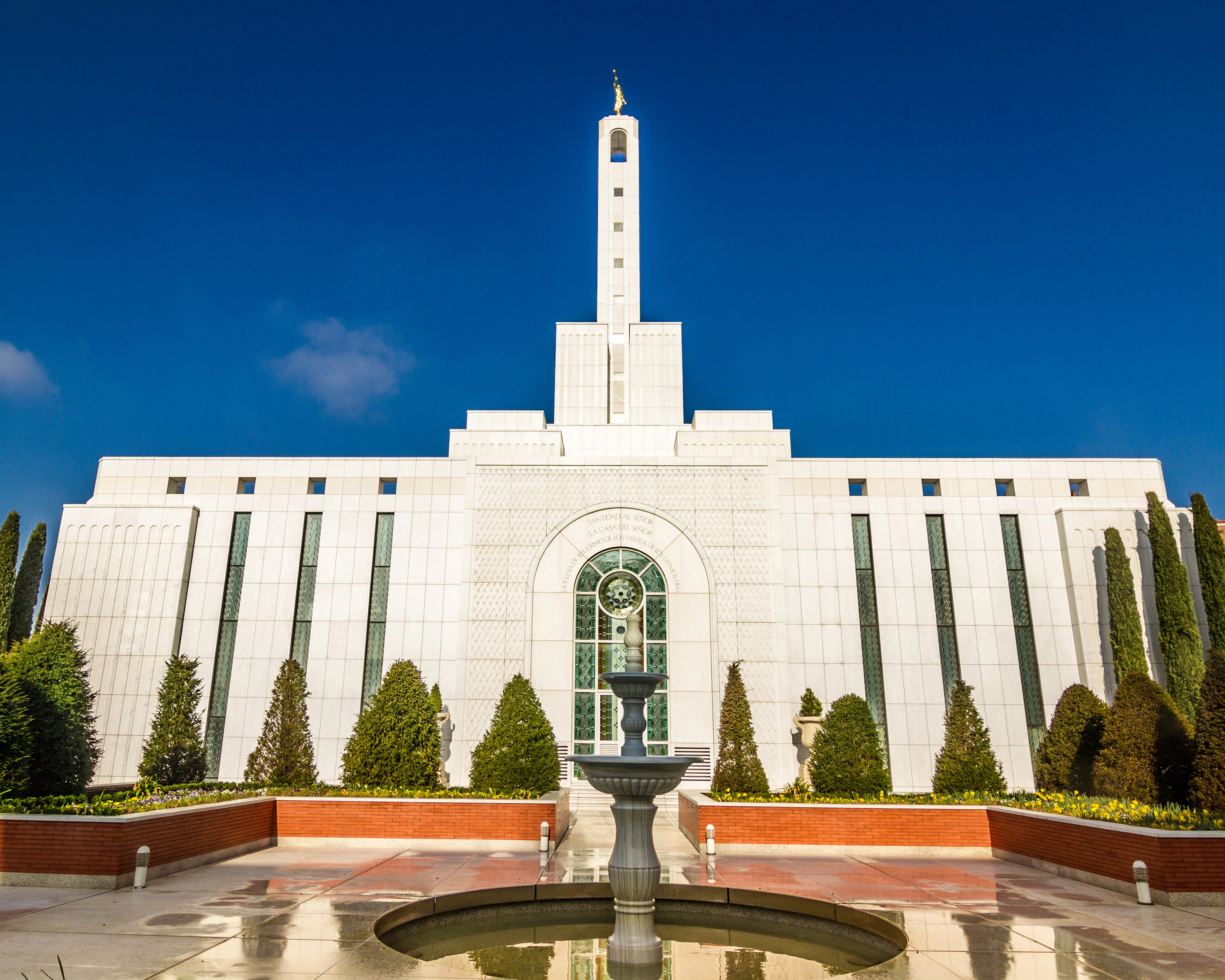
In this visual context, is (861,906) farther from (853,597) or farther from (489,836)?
(853,597)

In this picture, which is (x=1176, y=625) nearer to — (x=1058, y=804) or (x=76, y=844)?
(x=1058, y=804)

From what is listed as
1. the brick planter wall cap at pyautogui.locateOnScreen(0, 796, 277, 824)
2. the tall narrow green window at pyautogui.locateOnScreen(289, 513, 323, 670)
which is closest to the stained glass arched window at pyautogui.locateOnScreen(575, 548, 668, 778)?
the tall narrow green window at pyautogui.locateOnScreen(289, 513, 323, 670)

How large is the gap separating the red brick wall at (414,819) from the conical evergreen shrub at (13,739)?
4.14m

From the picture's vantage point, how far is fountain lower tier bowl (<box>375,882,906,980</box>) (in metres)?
8.52

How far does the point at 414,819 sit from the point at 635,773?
8643mm

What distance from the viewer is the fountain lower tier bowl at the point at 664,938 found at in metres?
8.52

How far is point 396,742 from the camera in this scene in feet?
59.3

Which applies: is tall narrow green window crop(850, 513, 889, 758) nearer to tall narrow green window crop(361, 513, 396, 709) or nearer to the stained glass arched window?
the stained glass arched window

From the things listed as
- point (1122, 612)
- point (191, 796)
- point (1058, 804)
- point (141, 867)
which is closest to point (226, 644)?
point (191, 796)

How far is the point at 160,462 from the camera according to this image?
28078mm

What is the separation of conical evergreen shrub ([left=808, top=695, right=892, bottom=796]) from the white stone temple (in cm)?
572

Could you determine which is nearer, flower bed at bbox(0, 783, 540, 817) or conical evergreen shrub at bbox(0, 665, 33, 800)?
flower bed at bbox(0, 783, 540, 817)

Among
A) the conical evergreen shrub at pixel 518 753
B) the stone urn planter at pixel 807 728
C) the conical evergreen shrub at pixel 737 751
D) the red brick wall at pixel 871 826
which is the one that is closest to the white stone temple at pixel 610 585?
the stone urn planter at pixel 807 728

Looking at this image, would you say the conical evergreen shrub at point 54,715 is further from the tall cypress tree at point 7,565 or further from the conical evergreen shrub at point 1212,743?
the conical evergreen shrub at point 1212,743
